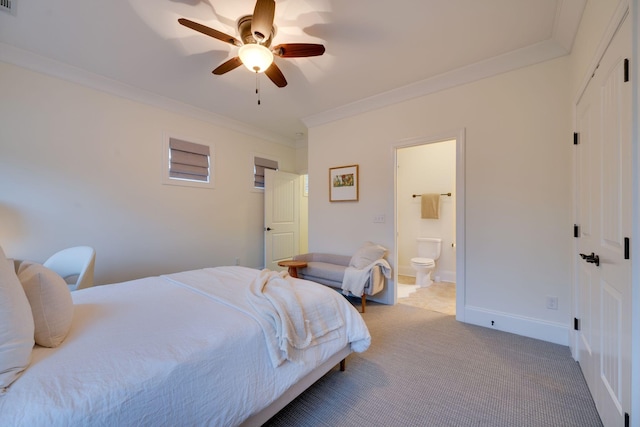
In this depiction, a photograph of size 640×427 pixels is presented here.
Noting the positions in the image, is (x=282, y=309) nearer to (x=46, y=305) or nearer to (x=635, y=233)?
(x=46, y=305)

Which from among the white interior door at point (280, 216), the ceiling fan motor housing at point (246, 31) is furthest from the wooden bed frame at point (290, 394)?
the white interior door at point (280, 216)

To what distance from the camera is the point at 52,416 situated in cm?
72

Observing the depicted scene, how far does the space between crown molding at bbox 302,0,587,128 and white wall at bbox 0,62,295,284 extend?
7.36 ft

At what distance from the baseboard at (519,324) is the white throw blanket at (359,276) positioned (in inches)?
36.3

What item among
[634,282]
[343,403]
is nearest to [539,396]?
[634,282]

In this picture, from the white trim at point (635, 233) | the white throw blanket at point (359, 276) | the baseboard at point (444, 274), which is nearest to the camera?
the white trim at point (635, 233)

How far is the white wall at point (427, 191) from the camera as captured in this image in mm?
4457

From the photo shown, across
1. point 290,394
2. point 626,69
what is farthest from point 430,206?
point 290,394

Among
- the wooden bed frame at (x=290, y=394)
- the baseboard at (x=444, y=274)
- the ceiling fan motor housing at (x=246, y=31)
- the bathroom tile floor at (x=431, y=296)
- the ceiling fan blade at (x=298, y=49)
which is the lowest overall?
the bathroom tile floor at (x=431, y=296)

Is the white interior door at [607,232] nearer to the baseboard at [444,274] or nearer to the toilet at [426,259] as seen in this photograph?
the toilet at [426,259]

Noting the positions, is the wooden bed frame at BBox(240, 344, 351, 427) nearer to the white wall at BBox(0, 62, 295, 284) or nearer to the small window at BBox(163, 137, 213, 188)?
the white wall at BBox(0, 62, 295, 284)

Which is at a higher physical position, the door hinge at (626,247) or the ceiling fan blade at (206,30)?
the ceiling fan blade at (206,30)

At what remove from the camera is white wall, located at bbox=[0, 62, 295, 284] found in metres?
2.47

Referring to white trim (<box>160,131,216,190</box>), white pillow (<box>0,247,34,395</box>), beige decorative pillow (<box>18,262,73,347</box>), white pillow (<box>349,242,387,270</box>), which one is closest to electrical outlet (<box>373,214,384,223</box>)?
white pillow (<box>349,242,387,270</box>)
